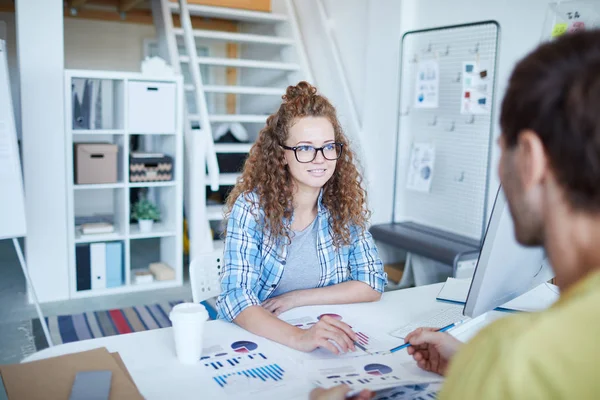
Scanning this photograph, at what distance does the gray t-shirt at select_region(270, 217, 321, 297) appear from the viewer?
185 centimetres

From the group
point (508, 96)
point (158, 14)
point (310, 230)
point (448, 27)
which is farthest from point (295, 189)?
point (158, 14)

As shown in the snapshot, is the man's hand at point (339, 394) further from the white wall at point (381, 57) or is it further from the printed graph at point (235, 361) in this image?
the white wall at point (381, 57)

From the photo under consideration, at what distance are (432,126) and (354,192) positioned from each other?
2.33m

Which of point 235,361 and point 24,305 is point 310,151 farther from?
point 24,305

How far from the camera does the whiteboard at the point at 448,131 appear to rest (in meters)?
3.67

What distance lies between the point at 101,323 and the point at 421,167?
2.37m

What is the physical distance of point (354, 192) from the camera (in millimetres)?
1972

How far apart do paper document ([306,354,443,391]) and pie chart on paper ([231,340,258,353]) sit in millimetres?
168

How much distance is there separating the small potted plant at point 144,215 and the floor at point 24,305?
0.48m

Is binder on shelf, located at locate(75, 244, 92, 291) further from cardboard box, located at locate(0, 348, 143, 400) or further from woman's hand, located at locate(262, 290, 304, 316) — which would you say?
cardboard box, located at locate(0, 348, 143, 400)

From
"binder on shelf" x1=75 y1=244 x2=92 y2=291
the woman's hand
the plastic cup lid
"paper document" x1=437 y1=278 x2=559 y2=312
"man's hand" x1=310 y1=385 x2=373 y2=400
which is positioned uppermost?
the plastic cup lid

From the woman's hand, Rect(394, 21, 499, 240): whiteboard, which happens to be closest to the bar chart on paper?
the woman's hand

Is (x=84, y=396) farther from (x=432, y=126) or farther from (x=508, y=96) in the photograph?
(x=432, y=126)

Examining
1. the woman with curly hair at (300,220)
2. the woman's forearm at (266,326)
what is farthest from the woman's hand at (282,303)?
the woman's forearm at (266,326)
